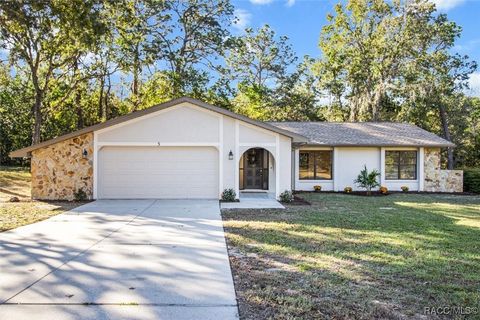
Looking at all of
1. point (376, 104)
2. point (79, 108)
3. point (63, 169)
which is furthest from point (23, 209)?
point (376, 104)

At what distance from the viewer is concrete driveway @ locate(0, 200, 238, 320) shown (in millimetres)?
4219

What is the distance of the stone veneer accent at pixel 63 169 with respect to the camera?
14.4 metres

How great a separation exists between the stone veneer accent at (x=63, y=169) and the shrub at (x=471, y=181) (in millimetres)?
18334

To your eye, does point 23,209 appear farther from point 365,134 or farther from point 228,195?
point 365,134

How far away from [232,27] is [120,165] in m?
13.5

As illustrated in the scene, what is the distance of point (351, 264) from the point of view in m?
6.12

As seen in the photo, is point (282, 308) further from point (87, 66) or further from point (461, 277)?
point (87, 66)

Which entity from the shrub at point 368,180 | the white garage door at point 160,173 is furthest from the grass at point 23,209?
the shrub at point 368,180

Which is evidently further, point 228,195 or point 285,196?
point 285,196

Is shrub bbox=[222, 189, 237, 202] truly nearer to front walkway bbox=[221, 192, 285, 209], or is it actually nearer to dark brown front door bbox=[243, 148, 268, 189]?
front walkway bbox=[221, 192, 285, 209]

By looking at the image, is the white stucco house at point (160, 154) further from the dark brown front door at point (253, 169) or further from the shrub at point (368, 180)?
the shrub at point (368, 180)

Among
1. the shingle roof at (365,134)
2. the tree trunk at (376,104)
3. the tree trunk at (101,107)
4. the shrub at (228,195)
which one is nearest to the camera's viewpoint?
the shrub at (228,195)

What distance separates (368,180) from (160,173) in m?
9.48

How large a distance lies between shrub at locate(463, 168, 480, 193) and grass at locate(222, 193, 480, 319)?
33.6 feet
